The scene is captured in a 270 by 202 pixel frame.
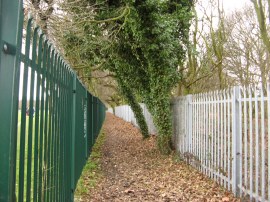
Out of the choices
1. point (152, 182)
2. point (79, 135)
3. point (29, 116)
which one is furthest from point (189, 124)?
point (29, 116)

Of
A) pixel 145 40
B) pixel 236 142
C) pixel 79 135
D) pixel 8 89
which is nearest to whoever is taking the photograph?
pixel 8 89

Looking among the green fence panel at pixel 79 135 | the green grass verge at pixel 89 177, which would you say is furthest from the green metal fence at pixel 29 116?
the green grass verge at pixel 89 177

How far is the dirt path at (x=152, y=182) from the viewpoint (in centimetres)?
653

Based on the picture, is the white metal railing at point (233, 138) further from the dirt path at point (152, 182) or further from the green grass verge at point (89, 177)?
the green grass verge at point (89, 177)

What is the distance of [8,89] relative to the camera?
5.92ft

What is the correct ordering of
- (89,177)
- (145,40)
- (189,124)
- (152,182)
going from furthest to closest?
(145,40) < (189,124) < (89,177) < (152,182)

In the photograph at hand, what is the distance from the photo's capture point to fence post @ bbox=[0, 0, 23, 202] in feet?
5.76

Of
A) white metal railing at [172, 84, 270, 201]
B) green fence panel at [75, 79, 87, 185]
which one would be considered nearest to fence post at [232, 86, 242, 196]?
white metal railing at [172, 84, 270, 201]

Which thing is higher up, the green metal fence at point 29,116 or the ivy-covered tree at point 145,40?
the ivy-covered tree at point 145,40

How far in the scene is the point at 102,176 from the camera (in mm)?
8391

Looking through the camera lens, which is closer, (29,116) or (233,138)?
(29,116)

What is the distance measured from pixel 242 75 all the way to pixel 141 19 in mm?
14088

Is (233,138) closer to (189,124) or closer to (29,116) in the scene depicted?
(189,124)

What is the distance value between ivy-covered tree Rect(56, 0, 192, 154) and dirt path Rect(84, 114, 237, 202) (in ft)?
5.28
